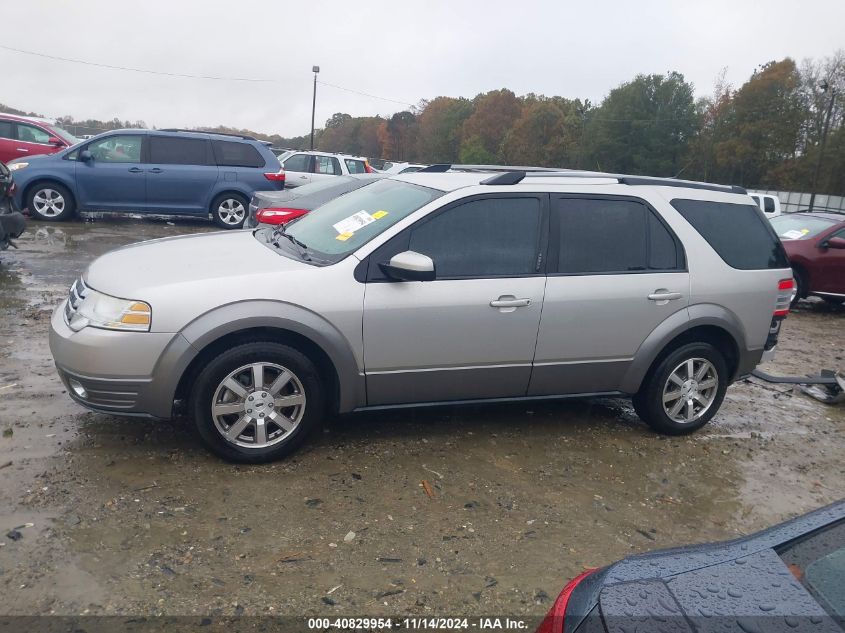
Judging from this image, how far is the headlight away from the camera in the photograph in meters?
3.79

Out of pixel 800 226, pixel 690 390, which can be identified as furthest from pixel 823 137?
pixel 690 390

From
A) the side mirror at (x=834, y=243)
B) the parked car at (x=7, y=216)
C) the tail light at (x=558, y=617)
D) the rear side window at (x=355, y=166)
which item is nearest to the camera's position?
the tail light at (x=558, y=617)

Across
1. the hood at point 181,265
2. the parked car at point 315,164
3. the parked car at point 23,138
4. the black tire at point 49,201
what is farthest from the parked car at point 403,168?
the parked car at point 23,138

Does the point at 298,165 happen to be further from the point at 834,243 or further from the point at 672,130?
the point at 672,130

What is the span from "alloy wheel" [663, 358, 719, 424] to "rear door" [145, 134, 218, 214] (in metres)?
10.7

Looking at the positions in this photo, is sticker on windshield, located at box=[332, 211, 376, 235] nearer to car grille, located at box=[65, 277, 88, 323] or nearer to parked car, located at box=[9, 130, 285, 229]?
car grille, located at box=[65, 277, 88, 323]

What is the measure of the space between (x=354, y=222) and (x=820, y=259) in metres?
9.11

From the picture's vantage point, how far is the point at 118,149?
12852 millimetres

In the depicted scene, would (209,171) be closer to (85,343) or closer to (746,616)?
(85,343)

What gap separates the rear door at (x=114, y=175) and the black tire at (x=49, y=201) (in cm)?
26

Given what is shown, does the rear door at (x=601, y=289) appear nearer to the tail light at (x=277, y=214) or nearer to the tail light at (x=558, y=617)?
the tail light at (x=558, y=617)

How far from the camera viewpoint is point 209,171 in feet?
44.2

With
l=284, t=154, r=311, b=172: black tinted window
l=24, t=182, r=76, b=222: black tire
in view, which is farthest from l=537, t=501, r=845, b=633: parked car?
l=284, t=154, r=311, b=172: black tinted window

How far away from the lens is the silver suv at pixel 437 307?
Answer: 3.88 meters
